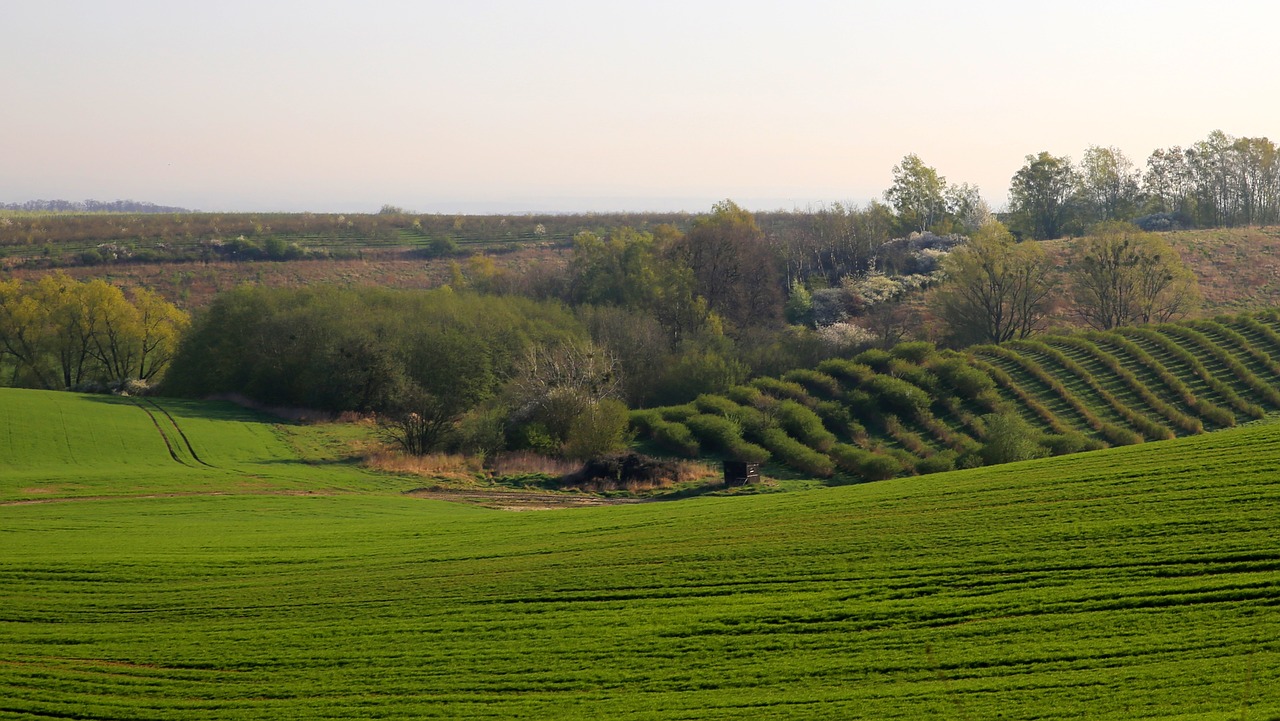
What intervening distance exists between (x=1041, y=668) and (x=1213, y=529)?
6844 mm

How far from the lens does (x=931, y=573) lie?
20000 mm

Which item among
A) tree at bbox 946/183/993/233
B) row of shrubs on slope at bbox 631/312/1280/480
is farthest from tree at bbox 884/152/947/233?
row of shrubs on slope at bbox 631/312/1280/480

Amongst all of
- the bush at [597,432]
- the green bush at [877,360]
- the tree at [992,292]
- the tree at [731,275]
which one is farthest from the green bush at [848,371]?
the tree at [731,275]

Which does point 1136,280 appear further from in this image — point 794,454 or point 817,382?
point 794,454

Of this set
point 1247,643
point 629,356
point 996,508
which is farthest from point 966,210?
point 1247,643

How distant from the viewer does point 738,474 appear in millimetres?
42125

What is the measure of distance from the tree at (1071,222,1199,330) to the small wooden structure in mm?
37496

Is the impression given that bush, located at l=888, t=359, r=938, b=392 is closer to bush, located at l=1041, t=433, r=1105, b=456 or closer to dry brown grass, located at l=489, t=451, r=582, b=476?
bush, located at l=1041, t=433, r=1105, b=456

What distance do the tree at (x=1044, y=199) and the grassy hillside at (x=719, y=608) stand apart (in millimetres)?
78693

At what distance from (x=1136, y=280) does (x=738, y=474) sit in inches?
1563

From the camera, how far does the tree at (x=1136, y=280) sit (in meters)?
67.3

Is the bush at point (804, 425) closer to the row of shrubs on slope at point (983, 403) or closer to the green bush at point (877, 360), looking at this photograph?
the row of shrubs on slope at point (983, 403)

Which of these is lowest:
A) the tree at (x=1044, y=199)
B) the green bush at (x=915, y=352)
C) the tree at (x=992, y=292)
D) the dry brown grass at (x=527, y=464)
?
the dry brown grass at (x=527, y=464)

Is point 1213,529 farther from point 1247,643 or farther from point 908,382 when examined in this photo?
point 908,382
